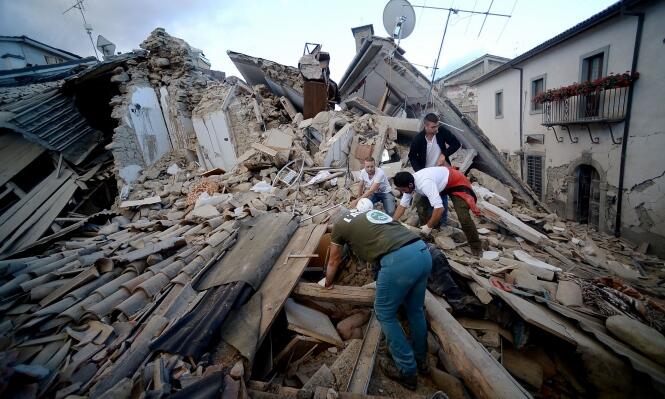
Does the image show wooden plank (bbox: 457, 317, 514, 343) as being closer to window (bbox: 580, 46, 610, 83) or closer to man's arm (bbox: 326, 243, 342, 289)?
man's arm (bbox: 326, 243, 342, 289)

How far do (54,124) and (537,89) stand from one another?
16678 mm

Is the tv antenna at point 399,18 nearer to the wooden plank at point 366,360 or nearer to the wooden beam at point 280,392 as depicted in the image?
the wooden plank at point 366,360

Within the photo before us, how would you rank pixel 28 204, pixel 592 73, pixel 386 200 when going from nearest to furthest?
pixel 386 200 < pixel 28 204 < pixel 592 73

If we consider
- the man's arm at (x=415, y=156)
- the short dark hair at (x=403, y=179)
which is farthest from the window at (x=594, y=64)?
the short dark hair at (x=403, y=179)

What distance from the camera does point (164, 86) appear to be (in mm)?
8953

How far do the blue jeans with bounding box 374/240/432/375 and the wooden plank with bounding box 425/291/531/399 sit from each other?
0.59 feet

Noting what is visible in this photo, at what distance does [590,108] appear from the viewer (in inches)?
328

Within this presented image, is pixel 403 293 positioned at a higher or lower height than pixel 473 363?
higher

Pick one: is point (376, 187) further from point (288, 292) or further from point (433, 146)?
point (288, 292)

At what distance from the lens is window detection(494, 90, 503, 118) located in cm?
1340

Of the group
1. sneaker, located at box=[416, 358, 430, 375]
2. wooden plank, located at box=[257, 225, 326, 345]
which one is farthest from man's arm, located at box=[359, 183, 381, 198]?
sneaker, located at box=[416, 358, 430, 375]

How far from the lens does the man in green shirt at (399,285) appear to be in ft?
6.74

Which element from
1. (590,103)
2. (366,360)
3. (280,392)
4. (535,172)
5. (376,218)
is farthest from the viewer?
(535,172)

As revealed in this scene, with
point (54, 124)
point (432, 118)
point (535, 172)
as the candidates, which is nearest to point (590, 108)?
point (535, 172)
